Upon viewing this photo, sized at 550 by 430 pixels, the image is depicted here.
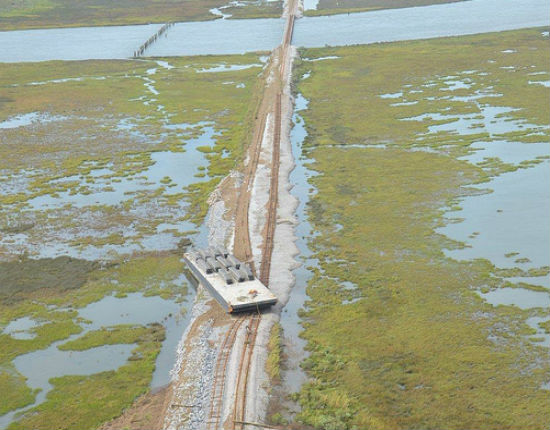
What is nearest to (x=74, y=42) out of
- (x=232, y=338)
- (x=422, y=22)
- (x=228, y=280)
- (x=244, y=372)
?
(x=422, y=22)

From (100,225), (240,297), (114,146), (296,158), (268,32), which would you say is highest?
(240,297)

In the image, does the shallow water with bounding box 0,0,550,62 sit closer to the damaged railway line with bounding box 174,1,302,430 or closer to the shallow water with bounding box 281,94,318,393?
the shallow water with bounding box 281,94,318,393

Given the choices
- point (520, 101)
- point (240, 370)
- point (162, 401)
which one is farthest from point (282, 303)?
point (520, 101)

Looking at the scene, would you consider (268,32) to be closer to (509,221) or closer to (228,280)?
(509,221)

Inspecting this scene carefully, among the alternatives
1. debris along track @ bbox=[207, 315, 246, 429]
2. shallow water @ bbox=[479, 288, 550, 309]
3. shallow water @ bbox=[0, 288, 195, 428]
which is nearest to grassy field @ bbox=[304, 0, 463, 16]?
shallow water @ bbox=[0, 288, 195, 428]

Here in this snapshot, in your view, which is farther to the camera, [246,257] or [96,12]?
[96,12]

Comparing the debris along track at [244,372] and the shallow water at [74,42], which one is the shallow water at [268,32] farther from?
the debris along track at [244,372]

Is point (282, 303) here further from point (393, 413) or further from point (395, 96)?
point (395, 96)
